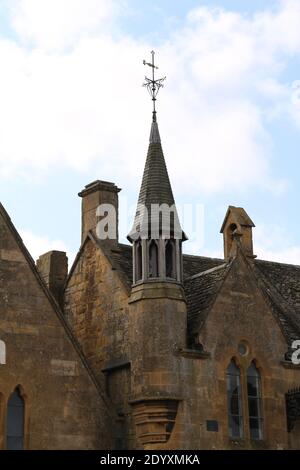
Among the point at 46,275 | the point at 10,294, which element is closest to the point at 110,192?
the point at 46,275

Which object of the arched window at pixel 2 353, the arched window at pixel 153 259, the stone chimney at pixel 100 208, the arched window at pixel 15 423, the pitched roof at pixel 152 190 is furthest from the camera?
the stone chimney at pixel 100 208

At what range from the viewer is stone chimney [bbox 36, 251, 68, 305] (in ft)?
113

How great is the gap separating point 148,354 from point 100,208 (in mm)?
6803

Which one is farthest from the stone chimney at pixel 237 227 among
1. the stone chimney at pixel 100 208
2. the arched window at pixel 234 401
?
the arched window at pixel 234 401

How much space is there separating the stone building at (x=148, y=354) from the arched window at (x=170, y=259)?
0.03m

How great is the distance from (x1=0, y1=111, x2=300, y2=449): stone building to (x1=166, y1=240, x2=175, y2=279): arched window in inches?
1.3

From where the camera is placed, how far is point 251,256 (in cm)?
3825

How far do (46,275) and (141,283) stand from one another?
6.43 metres

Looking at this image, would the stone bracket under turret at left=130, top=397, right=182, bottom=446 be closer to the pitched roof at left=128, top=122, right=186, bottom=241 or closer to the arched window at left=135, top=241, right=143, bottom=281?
the arched window at left=135, top=241, right=143, bottom=281

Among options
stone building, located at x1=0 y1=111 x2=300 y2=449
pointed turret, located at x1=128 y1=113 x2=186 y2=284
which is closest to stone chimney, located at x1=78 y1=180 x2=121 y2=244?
stone building, located at x1=0 y1=111 x2=300 y2=449

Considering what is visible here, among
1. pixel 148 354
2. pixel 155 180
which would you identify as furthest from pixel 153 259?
pixel 148 354

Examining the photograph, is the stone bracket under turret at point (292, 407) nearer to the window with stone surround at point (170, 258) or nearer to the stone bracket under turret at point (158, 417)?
the stone bracket under turret at point (158, 417)

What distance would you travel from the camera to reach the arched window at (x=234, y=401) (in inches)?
1139

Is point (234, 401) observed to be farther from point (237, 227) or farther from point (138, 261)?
point (237, 227)
